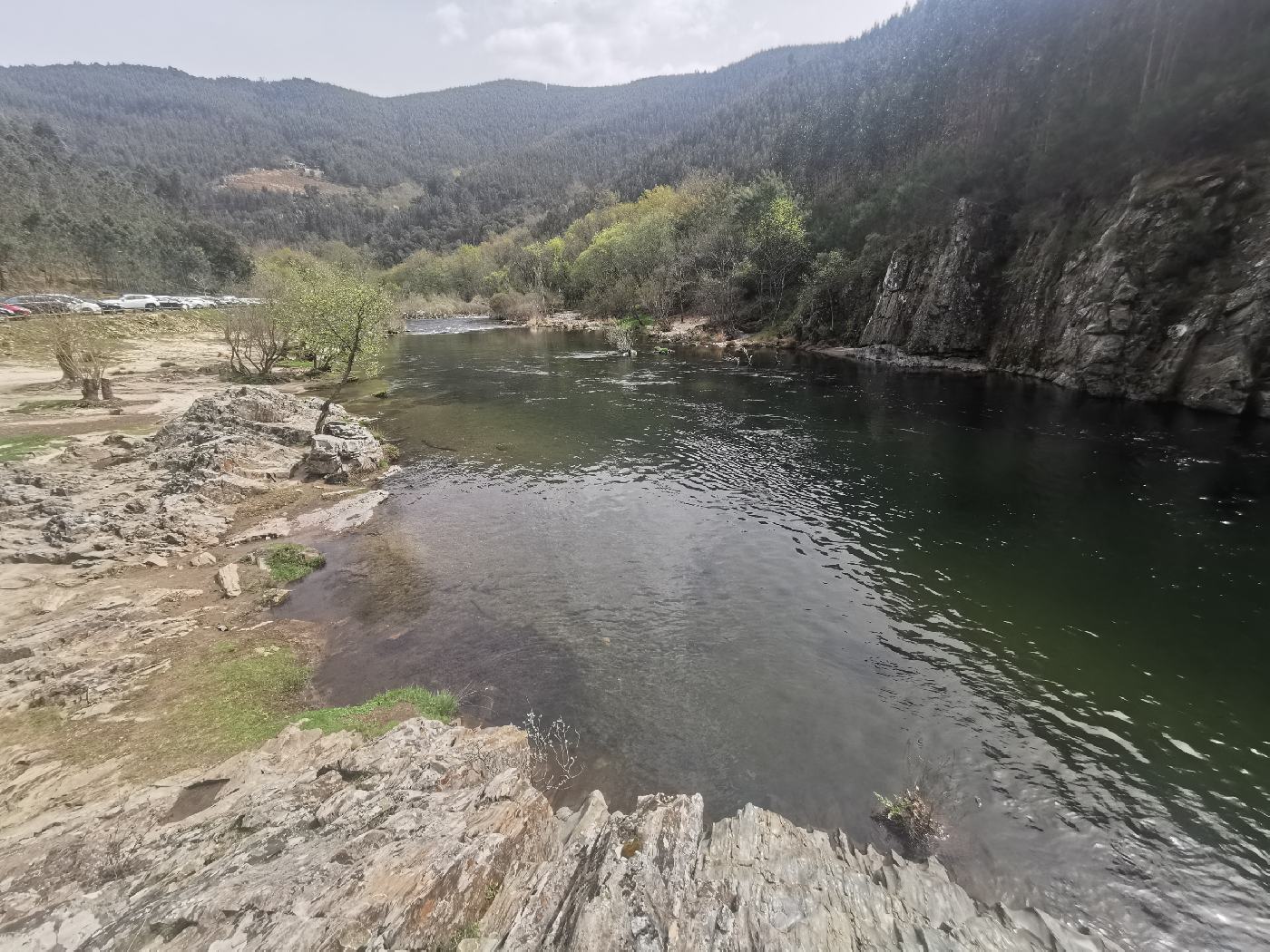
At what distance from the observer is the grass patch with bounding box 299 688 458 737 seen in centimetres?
1284

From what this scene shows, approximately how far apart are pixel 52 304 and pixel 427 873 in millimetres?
104513

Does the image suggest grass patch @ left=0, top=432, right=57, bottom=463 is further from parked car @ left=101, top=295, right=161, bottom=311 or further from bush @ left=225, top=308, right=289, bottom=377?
parked car @ left=101, top=295, right=161, bottom=311

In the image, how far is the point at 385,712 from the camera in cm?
1369

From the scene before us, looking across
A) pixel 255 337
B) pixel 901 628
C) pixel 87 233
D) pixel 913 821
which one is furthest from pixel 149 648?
pixel 87 233

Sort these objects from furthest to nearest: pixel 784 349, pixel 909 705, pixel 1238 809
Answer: pixel 784 349, pixel 909 705, pixel 1238 809

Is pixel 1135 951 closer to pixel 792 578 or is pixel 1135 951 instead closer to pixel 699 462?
pixel 792 578

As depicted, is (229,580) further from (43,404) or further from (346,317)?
(43,404)

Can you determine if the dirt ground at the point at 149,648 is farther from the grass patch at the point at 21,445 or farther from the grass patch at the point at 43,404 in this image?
the grass patch at the point at 43,404

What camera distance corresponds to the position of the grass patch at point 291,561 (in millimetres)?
20500

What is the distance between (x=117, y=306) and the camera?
3450 inches

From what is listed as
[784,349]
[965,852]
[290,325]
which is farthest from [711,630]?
[784,349]

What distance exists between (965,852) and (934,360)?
207 feet

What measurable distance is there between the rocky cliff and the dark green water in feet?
19.2

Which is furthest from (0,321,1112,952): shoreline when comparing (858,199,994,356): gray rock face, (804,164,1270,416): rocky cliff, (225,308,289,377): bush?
(858,199,994,356): gray rock face
